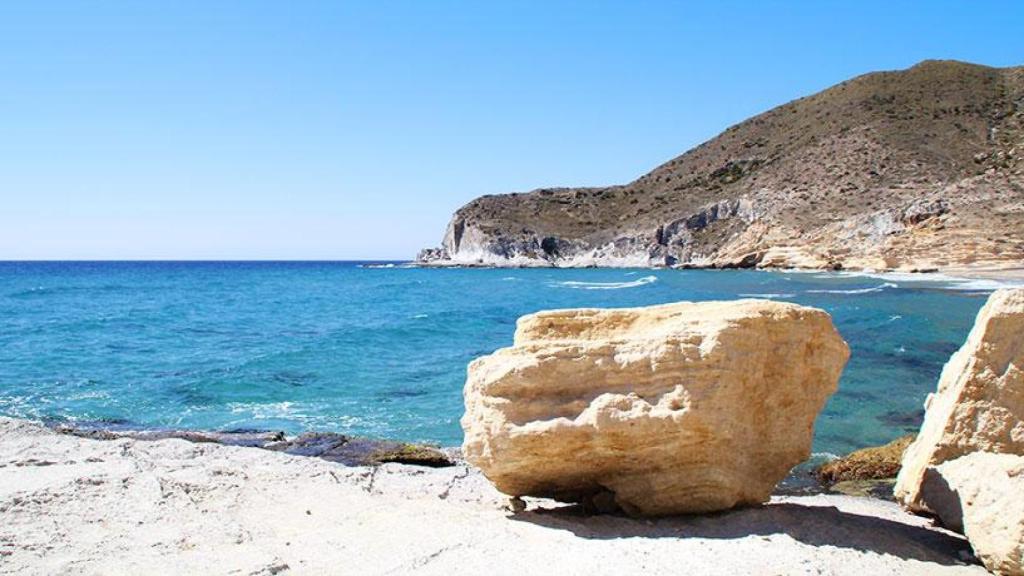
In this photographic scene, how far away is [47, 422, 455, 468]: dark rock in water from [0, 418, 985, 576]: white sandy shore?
2492mm

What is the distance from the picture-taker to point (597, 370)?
737 centimetres

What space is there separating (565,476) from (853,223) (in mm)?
86252

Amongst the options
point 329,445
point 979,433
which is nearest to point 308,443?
point 329,445

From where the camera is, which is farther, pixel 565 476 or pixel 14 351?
pixel 14 351

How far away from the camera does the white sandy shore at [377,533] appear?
6.41 metres

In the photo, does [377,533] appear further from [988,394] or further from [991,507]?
[988,394]

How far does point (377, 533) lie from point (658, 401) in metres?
3.06

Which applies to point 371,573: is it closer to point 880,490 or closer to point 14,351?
point 880,490

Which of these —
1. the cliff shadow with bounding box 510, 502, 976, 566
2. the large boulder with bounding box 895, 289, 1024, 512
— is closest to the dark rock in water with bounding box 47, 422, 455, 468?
the cliff shadow with bounding box 510, 502, 976, 566

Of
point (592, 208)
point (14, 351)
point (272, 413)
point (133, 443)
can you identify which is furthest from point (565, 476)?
point (592, 208)

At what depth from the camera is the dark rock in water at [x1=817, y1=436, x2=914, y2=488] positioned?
1146cm

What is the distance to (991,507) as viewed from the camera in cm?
631

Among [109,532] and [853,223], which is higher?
[853,223]

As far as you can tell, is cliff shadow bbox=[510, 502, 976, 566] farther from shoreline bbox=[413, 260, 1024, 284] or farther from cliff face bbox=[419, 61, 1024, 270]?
cliff face bbox=[419, 61, 1024, 270]
